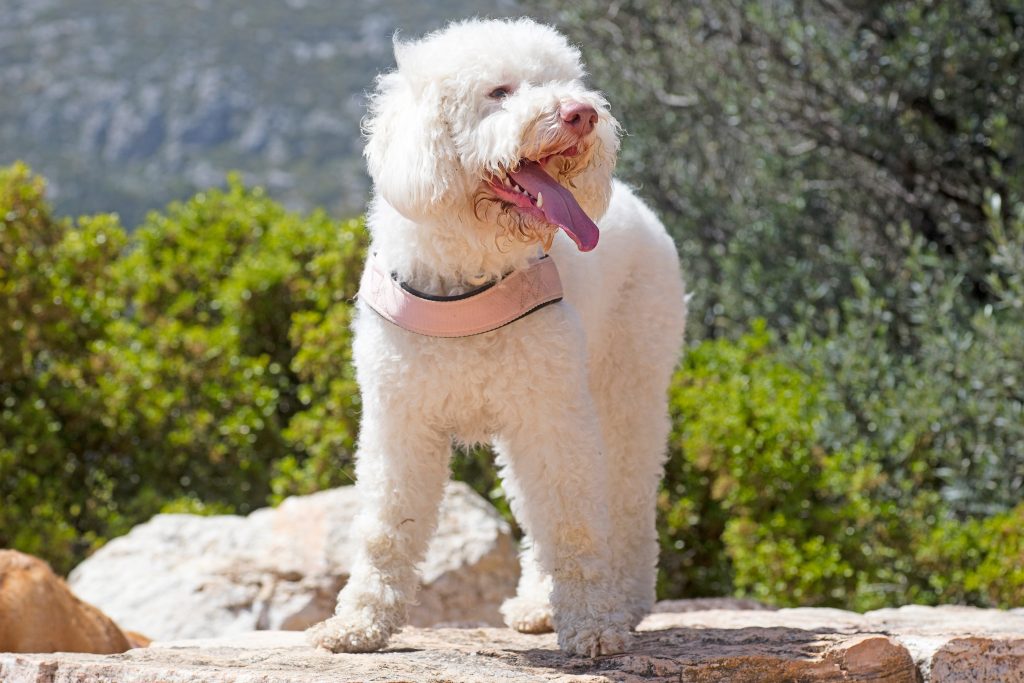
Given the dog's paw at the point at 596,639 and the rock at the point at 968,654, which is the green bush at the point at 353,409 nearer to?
the rock at the point at 968,654

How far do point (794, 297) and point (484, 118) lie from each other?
15.4ft

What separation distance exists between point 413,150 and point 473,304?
1.60 feet

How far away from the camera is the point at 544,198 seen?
11.1 ft

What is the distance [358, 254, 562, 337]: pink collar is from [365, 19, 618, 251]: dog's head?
0.75 ft

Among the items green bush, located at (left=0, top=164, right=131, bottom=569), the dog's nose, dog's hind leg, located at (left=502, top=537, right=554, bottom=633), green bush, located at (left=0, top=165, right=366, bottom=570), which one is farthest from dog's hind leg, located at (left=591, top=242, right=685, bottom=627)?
green bush, located at (left=0, top=164, right=131, bottom=569)

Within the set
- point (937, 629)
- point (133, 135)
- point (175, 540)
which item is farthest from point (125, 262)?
point (133, 135)

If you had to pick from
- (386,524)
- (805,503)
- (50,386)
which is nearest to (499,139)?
(386,524)

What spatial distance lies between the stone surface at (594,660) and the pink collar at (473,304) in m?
0.97

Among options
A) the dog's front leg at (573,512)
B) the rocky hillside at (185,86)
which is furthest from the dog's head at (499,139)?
the rocky hillside at (185,86)

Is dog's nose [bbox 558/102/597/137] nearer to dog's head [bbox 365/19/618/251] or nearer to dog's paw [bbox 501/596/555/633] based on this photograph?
dog's head [bbox 365/19/618/251]

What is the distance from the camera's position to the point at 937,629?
14.1 ft

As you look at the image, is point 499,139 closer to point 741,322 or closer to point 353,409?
point 353,409

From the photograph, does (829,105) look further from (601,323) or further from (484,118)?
(484,118)

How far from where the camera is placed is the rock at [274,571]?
5.63 meters
